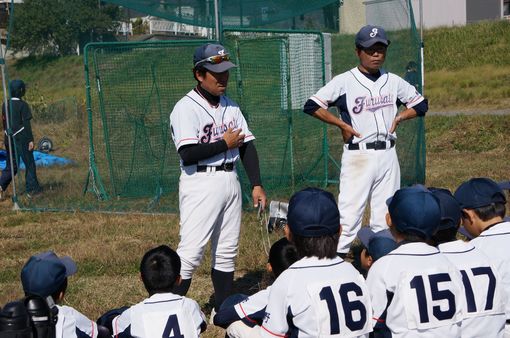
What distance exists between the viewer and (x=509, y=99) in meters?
23.0

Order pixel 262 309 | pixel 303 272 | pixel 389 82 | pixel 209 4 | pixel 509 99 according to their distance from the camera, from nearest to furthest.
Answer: pixel 303 272 < pixel 262 309 < pixel 389 82 < pixel 209 4 < pixel 509 99

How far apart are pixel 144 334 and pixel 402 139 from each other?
8148 millimetres

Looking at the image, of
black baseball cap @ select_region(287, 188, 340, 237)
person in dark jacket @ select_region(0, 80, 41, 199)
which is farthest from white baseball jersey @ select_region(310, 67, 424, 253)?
person in dark jacket @ select_region(0, 80, 41, 199)

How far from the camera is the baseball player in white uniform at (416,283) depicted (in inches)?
144

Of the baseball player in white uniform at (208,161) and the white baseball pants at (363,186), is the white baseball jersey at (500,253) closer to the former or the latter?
the baseball player in white uniform at (208,161)

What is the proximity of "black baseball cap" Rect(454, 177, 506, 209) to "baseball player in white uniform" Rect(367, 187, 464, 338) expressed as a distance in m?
0.61

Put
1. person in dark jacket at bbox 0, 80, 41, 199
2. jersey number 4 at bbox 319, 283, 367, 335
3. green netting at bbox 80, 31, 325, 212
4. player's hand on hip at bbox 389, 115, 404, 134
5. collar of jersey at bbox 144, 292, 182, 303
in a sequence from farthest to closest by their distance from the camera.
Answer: person in dark jacket at bbox 0, 80, 41, 199 < green netting at bbox 80, 31, 325, 212 < player's hand on hip at bbox 389, 115, 404, 134 < collar of jersey at bbox 144, 292, 182, 303 < jersey number 4 at bbox 319, 283, 367, 335

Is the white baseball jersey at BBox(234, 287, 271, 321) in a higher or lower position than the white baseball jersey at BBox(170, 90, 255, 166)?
lower

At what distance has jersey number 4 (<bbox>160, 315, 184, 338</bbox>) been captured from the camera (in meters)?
4.05

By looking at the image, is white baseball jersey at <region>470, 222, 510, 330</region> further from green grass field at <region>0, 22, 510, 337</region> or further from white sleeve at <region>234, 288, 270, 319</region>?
green grass field at <region>0, 22, 510, 337</region>

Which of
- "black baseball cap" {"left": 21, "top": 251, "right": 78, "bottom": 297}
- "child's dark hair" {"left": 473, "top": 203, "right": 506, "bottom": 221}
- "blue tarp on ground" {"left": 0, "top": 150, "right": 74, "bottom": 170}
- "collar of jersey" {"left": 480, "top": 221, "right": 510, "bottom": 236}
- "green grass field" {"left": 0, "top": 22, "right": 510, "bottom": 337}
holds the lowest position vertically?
"green grass field" {"left": 0, "top": 22, "right": 510, "bottom": 337}

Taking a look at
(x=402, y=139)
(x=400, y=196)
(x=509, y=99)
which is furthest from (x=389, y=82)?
(x=509, y=99)

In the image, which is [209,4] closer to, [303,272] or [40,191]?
[40,191]

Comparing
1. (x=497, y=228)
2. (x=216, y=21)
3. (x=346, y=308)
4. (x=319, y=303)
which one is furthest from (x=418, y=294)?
(x=216, y=21)
